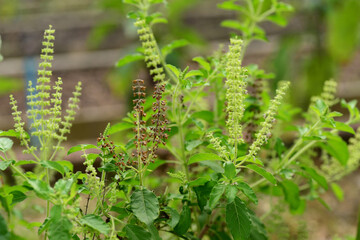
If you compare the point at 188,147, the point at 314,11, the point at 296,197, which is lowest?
the point at 296,197

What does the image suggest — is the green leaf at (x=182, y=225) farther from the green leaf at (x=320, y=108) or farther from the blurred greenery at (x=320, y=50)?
the blurred greenery at (x=320, y=50)

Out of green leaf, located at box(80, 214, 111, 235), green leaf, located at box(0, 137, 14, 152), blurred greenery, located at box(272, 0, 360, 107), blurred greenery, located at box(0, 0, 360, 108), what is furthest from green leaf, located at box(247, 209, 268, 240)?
blurred greenery, located at box(272, 0, 360, 107)

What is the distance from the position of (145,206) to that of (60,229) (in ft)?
0.40

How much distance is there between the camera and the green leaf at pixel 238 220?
0.65 metres

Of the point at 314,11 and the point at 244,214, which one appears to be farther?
the point at 314,11

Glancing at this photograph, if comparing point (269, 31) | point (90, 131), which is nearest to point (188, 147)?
point (90, 131)

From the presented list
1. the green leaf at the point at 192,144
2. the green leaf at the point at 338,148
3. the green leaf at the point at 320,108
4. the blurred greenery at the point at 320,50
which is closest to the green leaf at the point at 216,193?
the green leaf at the point at 192,144

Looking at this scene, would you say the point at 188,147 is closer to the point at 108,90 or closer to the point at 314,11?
the point at 314,11

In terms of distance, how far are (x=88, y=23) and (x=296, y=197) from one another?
371cm

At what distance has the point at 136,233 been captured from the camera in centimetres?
63

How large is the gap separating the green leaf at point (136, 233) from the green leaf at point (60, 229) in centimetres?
10

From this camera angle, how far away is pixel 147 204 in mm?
626

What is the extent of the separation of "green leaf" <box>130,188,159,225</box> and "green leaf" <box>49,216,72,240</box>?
0.10 m

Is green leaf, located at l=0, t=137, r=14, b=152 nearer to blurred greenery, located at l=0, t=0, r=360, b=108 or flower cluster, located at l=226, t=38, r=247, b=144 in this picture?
flower cluster, located at l=226, t=38, r=247, b=144
